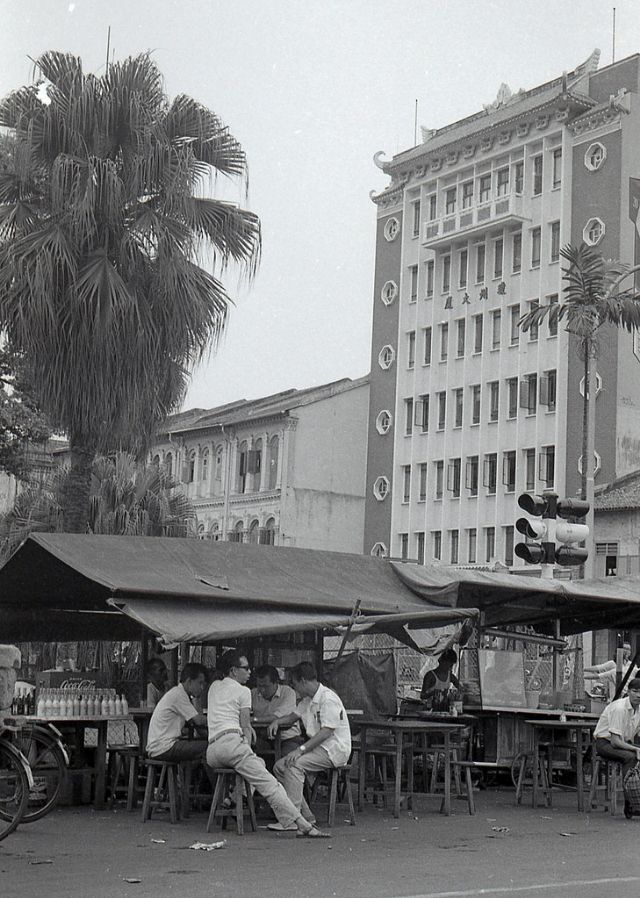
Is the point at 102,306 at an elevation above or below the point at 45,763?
above

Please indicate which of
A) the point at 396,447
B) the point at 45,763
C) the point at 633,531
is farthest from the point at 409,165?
the point at 45,763

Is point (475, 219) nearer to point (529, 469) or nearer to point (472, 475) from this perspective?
point (472, 475)

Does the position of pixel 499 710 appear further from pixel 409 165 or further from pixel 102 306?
pixel 409 165

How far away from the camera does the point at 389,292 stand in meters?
71.0

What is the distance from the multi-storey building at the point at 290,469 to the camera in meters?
69.4

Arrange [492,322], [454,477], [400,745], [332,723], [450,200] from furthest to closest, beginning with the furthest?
1. [450,200]
2. [454,477]
3. [492,322]
4. [400,745]
5. [332,723]

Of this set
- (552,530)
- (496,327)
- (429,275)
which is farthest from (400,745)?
(429,275)

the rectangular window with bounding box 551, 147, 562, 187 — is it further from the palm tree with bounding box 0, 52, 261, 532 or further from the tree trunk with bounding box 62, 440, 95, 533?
the tree trunk with bounding box 62, 440, 95, 533

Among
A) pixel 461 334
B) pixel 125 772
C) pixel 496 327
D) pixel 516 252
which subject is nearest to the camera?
pixel 125 772

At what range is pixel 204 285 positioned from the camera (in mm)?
Answer: 22047

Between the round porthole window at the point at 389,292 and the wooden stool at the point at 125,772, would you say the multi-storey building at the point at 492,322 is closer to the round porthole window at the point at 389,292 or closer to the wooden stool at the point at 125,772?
the round porthole window at the point at 389,292

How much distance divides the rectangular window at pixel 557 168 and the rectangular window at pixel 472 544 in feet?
50.2

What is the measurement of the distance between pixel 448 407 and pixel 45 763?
5342 centimetres

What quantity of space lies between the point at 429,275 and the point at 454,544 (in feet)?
42.7
